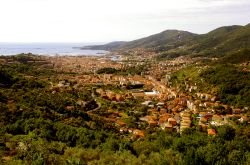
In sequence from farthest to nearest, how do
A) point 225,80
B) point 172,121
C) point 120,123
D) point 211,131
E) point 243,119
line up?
point 225,80 → point 243,119 → point 172,121 → point 120,123 → point 211,131

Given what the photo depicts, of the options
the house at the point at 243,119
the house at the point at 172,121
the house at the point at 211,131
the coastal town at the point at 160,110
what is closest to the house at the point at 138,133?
the coastal town at the point at 160,110

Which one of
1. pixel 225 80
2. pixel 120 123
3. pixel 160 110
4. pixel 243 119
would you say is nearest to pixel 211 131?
pixel 243 119

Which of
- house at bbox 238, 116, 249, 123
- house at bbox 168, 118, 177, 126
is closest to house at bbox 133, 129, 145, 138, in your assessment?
house at bbox 168, 118, 177, 126

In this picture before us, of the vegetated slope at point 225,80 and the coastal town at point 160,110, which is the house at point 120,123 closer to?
the coastal town at point 160,110

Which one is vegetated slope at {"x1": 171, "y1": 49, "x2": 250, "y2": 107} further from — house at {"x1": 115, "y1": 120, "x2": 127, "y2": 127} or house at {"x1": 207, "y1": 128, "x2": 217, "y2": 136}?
house at {"x1": 115, "y1": 120, "x2": 127, "y2": 127}

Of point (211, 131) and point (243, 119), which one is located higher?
point (211, 131)

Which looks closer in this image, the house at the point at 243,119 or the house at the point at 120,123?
the house at the point at 120,123

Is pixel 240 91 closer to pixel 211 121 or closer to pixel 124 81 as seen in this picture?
pixel 211 121

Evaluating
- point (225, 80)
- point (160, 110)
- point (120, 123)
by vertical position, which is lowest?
point (160, 110)

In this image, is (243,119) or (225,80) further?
(225,80)

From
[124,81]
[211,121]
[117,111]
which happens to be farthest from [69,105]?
[124,81]

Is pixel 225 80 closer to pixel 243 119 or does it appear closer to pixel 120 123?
pixel 243 119
